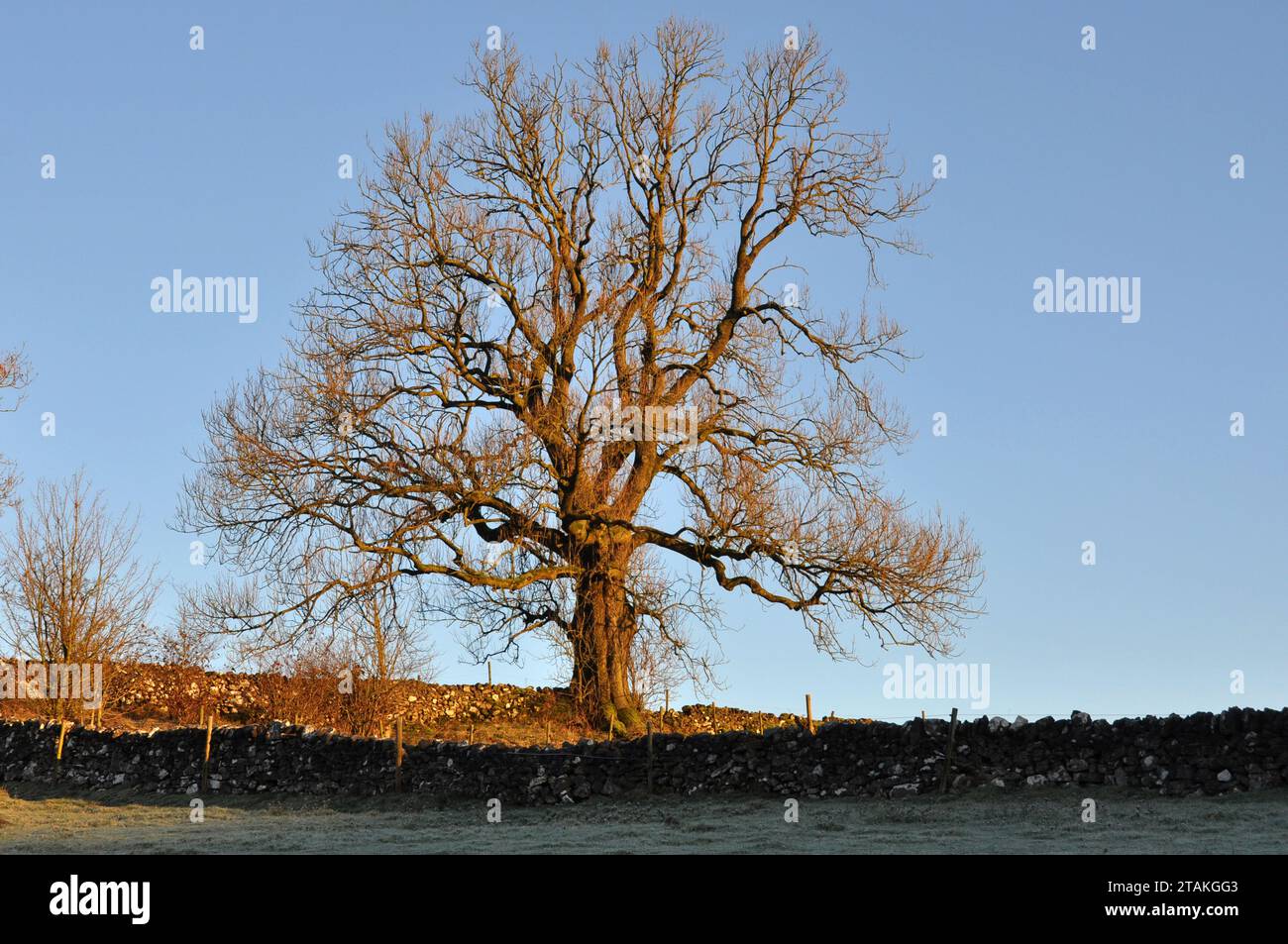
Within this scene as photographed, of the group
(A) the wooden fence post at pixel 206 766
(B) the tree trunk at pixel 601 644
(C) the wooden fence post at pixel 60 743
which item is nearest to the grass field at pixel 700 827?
(A) the wooden fence post at pixel 206 766

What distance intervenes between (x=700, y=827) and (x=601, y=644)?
8.20m

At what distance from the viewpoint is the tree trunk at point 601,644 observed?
25438mm

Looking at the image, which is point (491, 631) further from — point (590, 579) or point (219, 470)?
point (219, 470)

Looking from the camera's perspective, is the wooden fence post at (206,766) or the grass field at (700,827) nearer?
the grass field at (700,827)

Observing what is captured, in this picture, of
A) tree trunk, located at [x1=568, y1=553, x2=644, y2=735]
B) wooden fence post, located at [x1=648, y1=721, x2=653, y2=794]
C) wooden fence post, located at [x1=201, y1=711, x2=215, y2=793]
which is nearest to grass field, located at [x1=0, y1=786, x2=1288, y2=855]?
wooden fence post, located at [x1=648, y1=721, x2=653, y2=794]

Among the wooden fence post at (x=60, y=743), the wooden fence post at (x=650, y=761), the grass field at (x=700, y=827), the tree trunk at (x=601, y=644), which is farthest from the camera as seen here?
the wooden fence post at (x=60, y=743)

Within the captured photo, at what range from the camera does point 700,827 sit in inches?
689

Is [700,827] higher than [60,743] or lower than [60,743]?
lower

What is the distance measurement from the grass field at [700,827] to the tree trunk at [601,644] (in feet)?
16.8

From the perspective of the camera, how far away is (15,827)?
1995 centimetres

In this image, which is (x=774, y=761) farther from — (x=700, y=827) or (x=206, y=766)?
(x=206, y=766)

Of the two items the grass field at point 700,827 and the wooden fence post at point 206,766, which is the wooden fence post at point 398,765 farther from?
the wooden fence post at point 206,766

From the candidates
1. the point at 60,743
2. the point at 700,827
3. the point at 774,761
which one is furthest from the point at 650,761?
the point at 60,743
